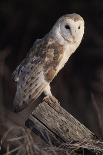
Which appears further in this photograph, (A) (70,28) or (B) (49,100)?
(A) (70,28)

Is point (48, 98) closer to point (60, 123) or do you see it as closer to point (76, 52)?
point (60, 123)

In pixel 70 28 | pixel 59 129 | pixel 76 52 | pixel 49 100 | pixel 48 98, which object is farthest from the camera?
pixel 76 52

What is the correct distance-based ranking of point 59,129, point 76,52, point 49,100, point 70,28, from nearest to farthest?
point 59,129 < point 49,100 < point 70,28 < point 76,52

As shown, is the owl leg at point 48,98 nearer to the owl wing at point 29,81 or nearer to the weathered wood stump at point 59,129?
the owl wing at point 29,81

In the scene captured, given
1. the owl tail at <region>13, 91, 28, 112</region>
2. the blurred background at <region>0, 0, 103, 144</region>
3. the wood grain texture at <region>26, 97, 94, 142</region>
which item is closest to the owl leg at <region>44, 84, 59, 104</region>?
the owl tail at <region>13, 91, 28, 112</region>

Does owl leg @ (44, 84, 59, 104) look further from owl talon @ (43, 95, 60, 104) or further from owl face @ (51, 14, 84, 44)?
owl face @ (51, 14, 84, 44)

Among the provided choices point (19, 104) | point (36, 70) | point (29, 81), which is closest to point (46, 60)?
point (36, 70)

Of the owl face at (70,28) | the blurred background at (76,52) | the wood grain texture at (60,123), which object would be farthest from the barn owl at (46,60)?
the blurred background at (76,52)
